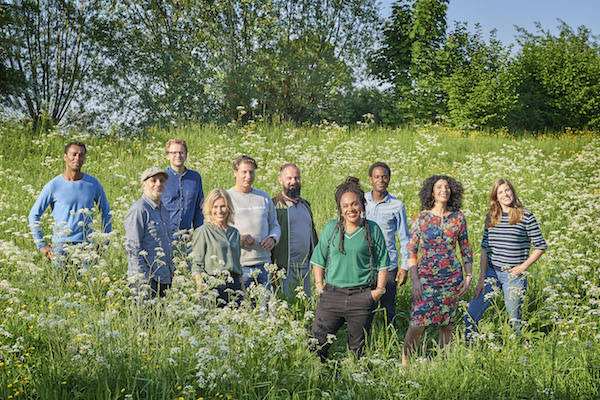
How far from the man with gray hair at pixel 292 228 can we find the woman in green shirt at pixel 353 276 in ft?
3.83

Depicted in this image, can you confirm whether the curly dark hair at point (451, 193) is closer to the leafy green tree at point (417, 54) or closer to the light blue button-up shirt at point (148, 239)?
the light blue button-up shirt at point (148, 239)

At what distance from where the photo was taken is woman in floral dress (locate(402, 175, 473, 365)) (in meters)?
5.14

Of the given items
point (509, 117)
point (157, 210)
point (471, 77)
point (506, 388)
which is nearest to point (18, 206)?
point (157, 210)

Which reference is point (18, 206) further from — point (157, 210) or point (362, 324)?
point (362, 324)

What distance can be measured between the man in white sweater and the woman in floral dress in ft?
4.56

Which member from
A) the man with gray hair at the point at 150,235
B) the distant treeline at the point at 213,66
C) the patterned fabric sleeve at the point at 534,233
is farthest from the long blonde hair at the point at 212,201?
the distant treeline at the point at 213,66

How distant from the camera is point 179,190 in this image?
6277 mm

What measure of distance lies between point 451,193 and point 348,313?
5.12 feet

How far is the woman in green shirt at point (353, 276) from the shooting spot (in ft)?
15.3

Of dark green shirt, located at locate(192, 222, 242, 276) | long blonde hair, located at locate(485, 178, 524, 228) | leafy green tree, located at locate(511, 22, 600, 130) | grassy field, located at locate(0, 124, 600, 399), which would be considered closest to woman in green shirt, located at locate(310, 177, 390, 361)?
grassy field, located at locate(0, 124, 600, 399)

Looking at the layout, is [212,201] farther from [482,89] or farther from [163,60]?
[482,89]

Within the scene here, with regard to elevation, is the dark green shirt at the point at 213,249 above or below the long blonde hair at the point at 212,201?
below

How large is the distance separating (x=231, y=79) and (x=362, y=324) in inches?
578

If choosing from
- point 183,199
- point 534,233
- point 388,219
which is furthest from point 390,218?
point 183,199
